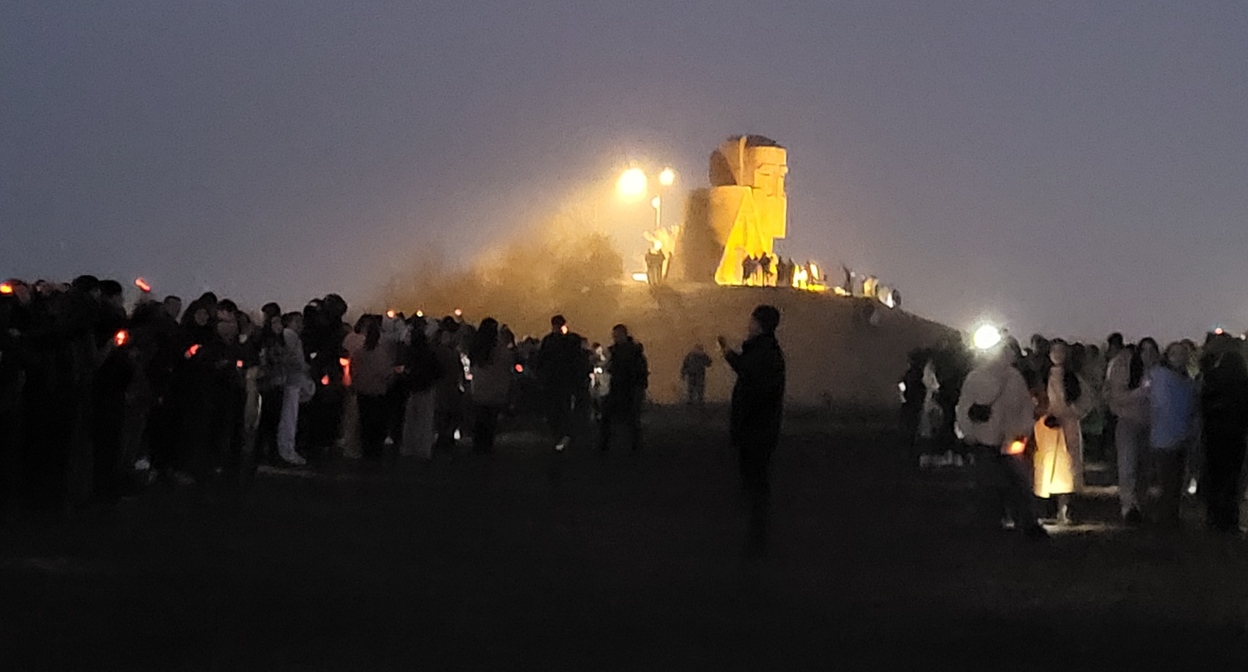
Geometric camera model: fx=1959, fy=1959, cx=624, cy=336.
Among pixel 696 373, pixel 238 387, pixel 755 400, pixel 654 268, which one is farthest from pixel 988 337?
pixel 654 268

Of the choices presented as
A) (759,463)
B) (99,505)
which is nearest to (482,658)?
(759,463)

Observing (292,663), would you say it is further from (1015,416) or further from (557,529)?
(1015,416)

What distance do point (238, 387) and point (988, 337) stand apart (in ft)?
22.3

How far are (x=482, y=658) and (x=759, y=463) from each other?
486 centimetres

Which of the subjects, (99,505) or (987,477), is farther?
(987,477)

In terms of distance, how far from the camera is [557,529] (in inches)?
580

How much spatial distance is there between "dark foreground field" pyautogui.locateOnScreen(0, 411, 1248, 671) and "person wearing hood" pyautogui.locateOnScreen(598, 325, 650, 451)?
7.36m

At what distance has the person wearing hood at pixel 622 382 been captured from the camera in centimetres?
2602

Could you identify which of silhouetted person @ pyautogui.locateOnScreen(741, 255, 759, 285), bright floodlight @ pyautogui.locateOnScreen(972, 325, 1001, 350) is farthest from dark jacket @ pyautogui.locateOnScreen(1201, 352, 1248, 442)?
silhouetted person @ pyautogui.locateOnScreen(741, 255, 759, 285)

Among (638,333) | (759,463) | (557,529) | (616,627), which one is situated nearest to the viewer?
(616,627)

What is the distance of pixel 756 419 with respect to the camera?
13.1 meters

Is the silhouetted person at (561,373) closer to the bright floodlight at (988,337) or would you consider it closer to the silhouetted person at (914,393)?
the silhouetted person at (914,393)

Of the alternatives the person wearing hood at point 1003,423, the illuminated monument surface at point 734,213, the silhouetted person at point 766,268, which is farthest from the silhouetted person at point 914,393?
the illuminated monument surface at point 734,213

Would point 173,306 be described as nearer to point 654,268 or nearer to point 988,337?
point 988,337
